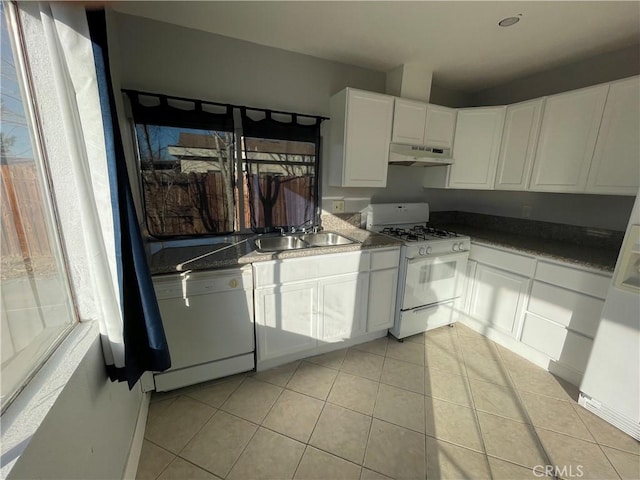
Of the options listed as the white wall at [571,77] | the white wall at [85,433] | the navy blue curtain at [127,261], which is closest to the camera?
the white wall at [85,433]

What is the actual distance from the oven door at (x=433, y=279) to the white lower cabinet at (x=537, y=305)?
0.14m

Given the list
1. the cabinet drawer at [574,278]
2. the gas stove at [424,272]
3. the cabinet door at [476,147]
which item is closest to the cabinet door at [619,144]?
the cabinet drawer at [574,278]

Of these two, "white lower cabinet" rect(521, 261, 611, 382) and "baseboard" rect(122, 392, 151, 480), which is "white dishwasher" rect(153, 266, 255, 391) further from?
"white lower cabinet" rect(521, 261, 611, 382)

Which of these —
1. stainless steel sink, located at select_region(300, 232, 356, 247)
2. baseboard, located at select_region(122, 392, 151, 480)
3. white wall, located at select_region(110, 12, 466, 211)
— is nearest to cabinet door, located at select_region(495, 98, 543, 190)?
white wall, located at select_region(110, 12, 466, 211)

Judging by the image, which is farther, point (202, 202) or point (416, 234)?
point (416, 234)

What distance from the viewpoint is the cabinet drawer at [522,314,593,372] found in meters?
1.82

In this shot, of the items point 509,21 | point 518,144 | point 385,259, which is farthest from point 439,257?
point 509,21

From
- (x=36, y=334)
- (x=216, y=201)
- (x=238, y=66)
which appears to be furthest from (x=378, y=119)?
(x=36, y=334)

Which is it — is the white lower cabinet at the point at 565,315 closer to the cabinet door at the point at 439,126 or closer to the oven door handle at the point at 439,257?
the oven door handle at the point at 439,257

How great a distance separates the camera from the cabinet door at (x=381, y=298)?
2184mm

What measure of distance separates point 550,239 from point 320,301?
223 cm

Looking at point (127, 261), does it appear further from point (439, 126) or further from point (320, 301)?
point (439, 126)

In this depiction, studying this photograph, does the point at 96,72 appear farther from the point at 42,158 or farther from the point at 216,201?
the point at 216,201

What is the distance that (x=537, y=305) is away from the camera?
2.04 m
